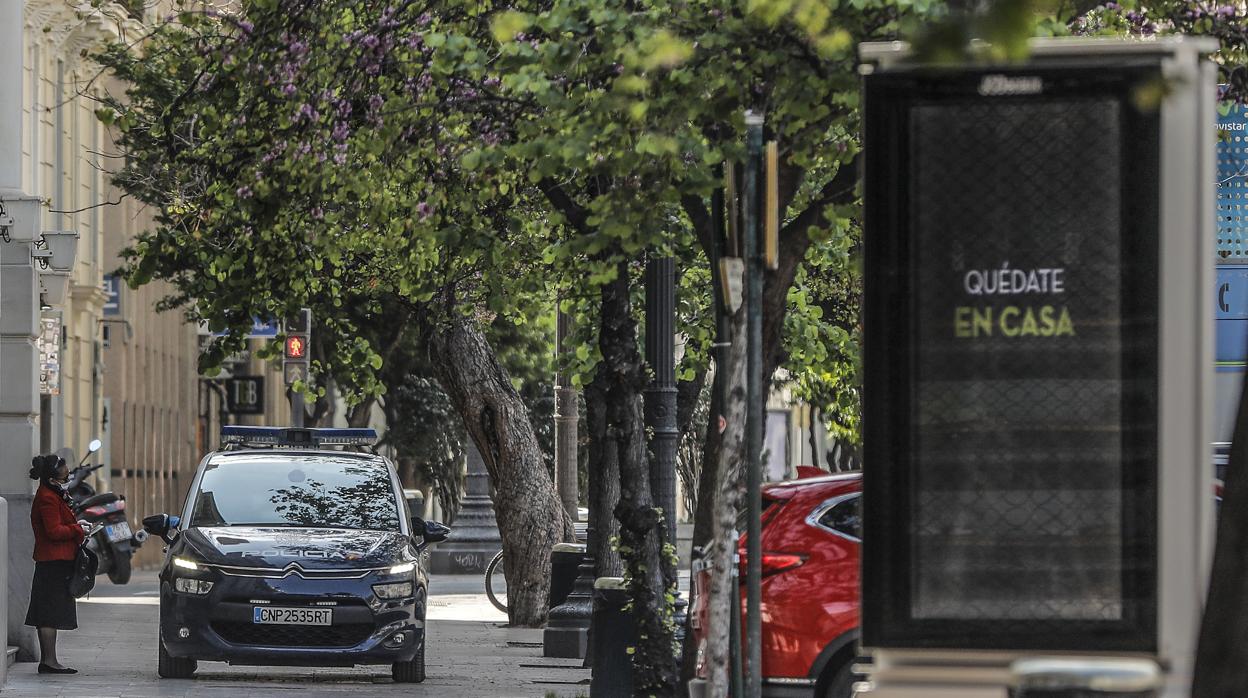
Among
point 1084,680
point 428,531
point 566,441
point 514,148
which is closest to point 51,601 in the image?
point 428,531

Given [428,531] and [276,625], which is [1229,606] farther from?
[428,531]

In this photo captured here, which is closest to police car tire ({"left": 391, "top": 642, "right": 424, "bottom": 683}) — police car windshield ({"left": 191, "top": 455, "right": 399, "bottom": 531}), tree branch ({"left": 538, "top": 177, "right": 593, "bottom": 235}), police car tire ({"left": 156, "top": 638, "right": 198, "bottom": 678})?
police car windshield ({"left": 191, "top": 455, "right": 399, "bottom": 531})

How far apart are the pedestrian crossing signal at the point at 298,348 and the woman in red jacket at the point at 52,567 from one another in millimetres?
7253

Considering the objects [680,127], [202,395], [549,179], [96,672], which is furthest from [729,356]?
[202,395]

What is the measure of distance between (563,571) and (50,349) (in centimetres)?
560

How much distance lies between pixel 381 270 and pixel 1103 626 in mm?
13849

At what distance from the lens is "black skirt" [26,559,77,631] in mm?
16781

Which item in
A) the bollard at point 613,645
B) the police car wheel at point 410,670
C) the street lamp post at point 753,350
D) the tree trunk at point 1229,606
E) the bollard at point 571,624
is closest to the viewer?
the tree trunk at point 1229,606

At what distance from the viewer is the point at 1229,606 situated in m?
7.47

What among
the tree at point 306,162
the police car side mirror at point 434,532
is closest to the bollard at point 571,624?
the police car side mirror at point 434,532

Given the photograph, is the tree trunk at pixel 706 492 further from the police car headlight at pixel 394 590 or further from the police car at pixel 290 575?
the police car at pixel 290 575

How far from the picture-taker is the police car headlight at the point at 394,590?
16.2 meters

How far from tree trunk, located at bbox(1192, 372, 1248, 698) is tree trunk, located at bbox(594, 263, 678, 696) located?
5576 mm

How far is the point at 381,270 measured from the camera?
20047mm
